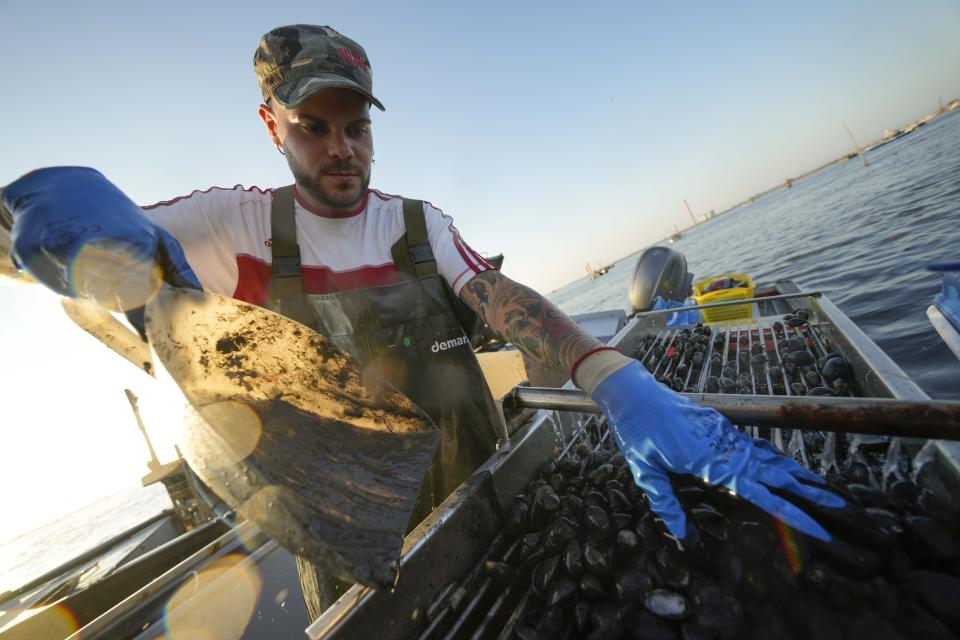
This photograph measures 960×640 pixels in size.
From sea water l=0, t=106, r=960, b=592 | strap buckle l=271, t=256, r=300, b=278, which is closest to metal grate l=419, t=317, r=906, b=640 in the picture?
strap buckle l=271, t=256, r=300, b=278

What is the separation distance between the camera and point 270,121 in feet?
6.62

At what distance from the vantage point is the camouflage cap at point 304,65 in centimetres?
172

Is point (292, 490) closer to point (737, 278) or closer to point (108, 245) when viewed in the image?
point (108, 245)

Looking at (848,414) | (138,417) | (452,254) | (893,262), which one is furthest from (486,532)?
(138,417)

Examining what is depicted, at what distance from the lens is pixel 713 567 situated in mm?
1073

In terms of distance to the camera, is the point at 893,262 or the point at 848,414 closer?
the point at 848,414

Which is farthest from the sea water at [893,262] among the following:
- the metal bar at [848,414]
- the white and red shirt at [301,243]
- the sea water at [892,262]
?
the white and red shirt at [301,243]

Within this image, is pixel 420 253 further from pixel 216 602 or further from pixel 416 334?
pixel 216 602

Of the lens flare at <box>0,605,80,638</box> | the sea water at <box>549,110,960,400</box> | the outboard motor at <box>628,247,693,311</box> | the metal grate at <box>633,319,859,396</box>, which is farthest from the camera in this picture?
the outboard motor at <box>628,247,693,311</box>

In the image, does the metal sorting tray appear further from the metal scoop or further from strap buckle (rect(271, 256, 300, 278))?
strap buckle (rect(271, 256, 300, 278))

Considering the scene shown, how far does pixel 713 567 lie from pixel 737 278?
5976 mm

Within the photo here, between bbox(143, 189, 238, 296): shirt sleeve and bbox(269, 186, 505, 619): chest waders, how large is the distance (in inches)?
10.4

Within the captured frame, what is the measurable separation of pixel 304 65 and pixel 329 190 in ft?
1.98

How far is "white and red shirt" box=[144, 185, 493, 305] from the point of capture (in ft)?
6.03
